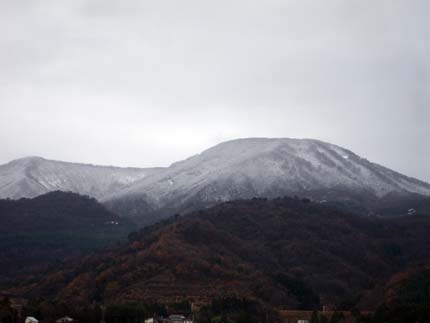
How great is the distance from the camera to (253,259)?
521ft

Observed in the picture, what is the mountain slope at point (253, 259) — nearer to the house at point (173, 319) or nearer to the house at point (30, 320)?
the house at point (173, 319)

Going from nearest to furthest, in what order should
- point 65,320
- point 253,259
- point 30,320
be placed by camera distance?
point 30,320 → point 65,320 → point 253,259

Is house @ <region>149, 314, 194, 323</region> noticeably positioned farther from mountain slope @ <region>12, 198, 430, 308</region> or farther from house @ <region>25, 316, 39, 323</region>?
house @ <region>25, 316, 39, 323</region>

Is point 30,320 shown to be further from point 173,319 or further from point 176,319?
point 176,319

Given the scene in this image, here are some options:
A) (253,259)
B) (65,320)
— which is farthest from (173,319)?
(253,259)

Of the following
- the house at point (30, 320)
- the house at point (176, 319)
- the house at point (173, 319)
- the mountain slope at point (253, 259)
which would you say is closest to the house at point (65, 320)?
the house at point (30, 320)

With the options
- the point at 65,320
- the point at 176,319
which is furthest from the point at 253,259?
the point at 65,320

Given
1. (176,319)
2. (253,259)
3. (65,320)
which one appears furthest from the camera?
(253,259)

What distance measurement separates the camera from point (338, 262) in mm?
163125

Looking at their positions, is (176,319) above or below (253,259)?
below

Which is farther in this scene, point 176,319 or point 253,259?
point 253,259

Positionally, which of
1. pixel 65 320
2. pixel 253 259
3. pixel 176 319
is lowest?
pixel 176 319

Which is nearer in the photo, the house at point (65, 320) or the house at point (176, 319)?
the house at point (65, 320)

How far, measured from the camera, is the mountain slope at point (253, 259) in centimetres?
13225
